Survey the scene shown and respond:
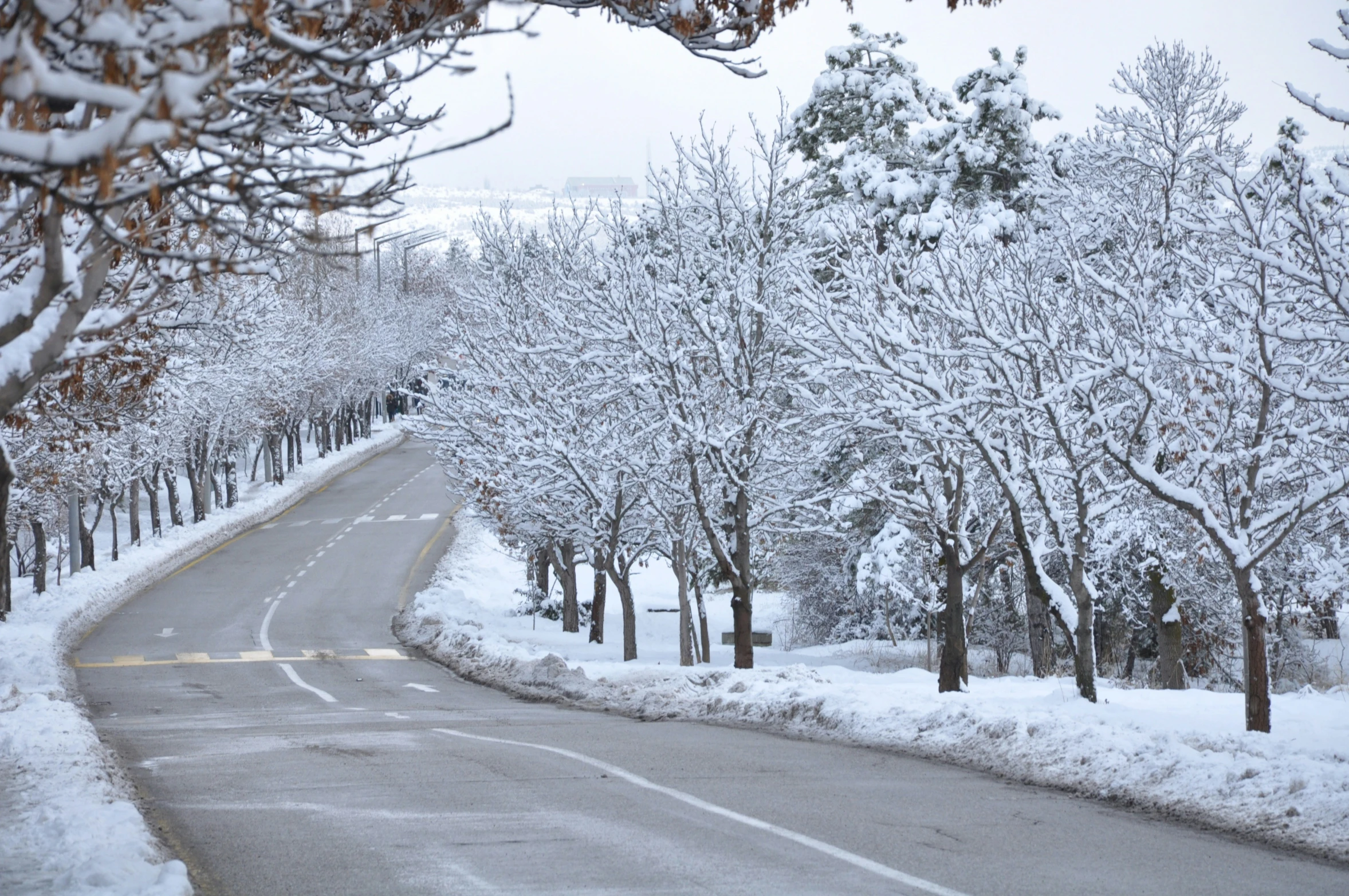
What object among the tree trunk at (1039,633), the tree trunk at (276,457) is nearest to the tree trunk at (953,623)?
the tree trunk at (1039,633)

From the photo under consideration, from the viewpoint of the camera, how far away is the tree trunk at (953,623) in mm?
17484

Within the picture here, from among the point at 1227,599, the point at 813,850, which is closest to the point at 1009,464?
the point at 813,850

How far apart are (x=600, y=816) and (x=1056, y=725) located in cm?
391

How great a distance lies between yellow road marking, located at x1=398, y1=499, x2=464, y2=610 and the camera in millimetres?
35906

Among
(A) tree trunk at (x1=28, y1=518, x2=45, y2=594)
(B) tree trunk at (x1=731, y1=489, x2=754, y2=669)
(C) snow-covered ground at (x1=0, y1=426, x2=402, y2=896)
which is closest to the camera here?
(C) snow-covered ground at (x1=0, y1=426, x2=402, y2=896)

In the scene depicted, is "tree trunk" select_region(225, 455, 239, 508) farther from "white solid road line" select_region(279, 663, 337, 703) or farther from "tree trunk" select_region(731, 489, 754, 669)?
"tree trunk" select_region(731, 489, 754, 669)

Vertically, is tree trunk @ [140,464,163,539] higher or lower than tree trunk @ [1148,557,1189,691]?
higher

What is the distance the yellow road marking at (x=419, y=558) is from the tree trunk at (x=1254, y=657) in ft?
85.2

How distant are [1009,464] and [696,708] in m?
4.49

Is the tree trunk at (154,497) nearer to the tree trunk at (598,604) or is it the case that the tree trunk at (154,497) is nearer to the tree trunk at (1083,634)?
the tree trunk at (598,604)

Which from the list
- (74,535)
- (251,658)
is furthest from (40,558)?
(251,658)

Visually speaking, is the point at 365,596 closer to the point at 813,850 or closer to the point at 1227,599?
the point at 1227,599

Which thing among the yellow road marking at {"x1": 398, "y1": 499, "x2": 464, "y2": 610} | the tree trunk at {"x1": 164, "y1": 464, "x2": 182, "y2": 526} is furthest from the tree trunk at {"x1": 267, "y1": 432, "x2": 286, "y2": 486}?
the yellow road marking at {"x1": 398, "y1": 499, "x2": 464, "y2": 610}

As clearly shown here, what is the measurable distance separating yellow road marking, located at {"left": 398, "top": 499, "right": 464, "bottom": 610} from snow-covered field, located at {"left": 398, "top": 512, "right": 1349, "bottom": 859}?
12280mm
